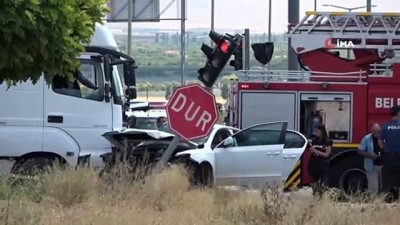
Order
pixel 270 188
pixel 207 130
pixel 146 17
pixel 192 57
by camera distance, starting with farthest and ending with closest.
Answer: pixel 192 57
pixel 146 17
pixel 207 130
pixel 270 188

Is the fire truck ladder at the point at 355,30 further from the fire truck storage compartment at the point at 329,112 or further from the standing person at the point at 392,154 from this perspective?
the standing person at the point at 392,154

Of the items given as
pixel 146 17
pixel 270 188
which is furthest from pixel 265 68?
pixel 146 17

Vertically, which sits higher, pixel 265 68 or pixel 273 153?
pixel 265 68

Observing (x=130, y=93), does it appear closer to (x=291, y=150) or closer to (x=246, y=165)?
(x=246, y=165)

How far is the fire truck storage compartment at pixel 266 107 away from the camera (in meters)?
19.9

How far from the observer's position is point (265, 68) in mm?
21000

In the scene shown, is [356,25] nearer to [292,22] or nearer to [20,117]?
[292,22]

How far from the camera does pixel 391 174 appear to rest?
15.9 meters

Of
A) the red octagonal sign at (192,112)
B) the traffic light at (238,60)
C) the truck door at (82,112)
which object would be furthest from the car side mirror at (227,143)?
the red octagonal sign at (192,112)

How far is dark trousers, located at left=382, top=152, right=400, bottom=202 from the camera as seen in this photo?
15.7 metres

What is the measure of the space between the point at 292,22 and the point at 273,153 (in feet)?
22.3

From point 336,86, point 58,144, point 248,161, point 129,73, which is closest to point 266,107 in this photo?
point 336,86

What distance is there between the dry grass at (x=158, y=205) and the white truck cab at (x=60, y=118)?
8.50 ft

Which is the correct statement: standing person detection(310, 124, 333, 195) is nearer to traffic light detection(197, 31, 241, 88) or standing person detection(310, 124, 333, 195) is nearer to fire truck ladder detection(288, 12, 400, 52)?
fire truck ladder detection(288, 12, 400, 52)
